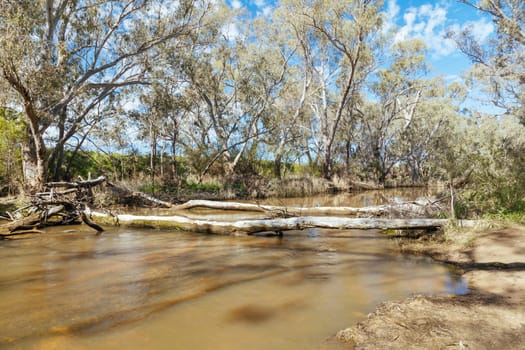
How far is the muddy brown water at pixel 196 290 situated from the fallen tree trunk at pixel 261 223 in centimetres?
39

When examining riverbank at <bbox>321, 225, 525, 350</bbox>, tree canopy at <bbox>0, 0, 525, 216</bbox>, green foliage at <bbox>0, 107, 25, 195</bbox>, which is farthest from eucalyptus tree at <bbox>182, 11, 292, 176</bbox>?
riverbank at <bbox>321, 225, 525, 350</bbox>

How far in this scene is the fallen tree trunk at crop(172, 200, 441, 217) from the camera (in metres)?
7.59

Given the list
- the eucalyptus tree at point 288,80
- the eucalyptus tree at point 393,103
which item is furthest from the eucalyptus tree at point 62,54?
the eucalyptus tree at point 393,103

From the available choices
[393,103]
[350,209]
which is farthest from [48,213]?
[393,103]

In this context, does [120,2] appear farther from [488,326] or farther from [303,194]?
[488,326]

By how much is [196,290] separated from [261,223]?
2.99 m

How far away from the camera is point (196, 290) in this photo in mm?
3975

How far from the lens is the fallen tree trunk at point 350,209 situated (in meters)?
7.59

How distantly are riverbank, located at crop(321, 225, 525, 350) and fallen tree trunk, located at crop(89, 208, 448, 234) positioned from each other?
1.48 meters

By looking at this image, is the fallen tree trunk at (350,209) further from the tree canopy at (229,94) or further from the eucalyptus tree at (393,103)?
the eucalyptus tree at (393,103)

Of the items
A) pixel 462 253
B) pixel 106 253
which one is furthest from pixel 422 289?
pixel 106 253

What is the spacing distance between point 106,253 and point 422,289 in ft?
16.5

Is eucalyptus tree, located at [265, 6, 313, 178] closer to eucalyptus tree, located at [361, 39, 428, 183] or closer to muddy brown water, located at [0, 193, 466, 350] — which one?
eucalyptus tree, located at [361, 39, 428, 183]

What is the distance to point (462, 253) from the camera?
5.15 metres
